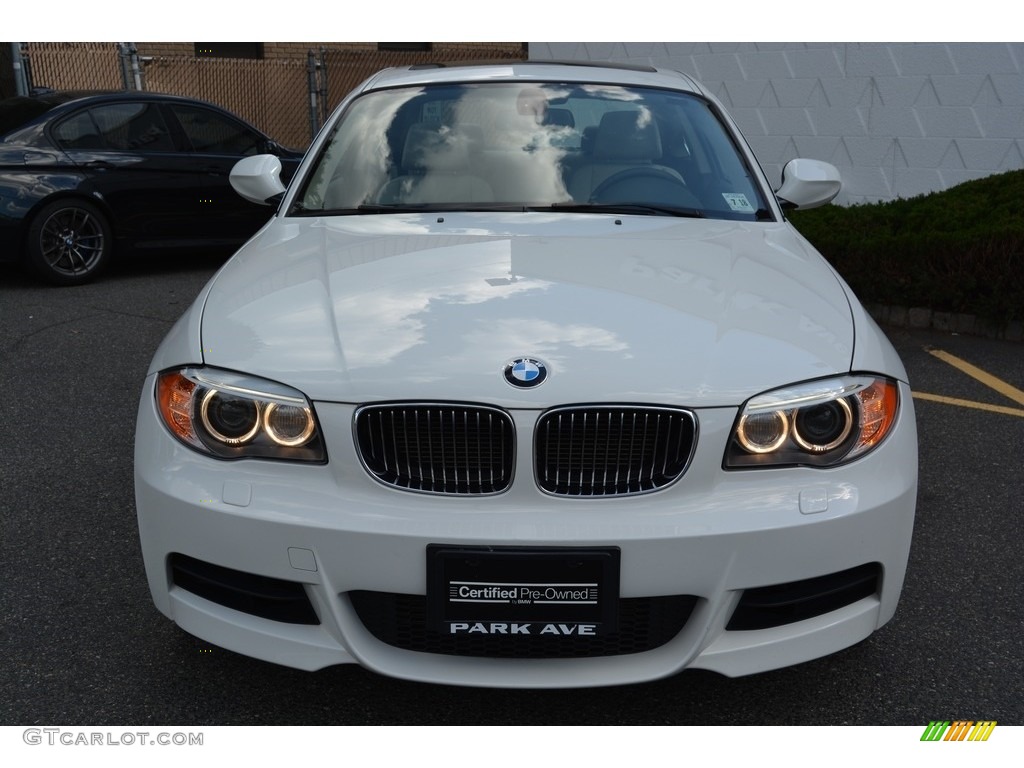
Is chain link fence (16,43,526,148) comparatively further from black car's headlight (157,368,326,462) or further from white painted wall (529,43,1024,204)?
black car's headlight (157,368,326,462)

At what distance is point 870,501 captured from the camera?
8.23 ft

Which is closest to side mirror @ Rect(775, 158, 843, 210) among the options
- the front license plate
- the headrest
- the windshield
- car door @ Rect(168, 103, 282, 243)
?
the windshield

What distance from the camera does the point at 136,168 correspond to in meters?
8.59

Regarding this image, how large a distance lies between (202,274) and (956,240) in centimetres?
571

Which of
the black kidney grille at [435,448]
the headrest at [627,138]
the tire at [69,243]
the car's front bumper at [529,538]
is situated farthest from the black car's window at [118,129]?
the black kidney grille at [435,448]

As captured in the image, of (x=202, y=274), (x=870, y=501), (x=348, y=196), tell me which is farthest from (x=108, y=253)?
(x=870, y=501)

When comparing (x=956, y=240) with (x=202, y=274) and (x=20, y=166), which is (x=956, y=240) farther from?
(x=20, y=166)

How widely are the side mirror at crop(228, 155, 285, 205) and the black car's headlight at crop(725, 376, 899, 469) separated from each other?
2463 millimetres

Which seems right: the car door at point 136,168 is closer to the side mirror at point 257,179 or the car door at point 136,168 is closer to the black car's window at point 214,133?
the black car's window at point 214,133

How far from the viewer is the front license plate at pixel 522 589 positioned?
7.73 feet

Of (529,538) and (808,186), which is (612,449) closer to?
(529,538)

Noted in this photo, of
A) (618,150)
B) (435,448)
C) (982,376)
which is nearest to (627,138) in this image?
(618,150)

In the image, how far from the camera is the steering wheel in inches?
148
